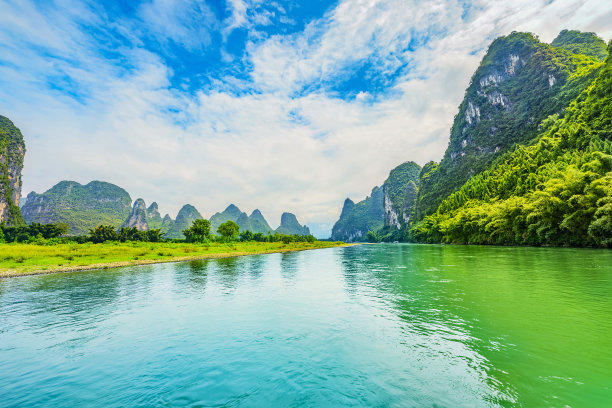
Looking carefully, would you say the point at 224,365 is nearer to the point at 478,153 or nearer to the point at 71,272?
the point at 71,272

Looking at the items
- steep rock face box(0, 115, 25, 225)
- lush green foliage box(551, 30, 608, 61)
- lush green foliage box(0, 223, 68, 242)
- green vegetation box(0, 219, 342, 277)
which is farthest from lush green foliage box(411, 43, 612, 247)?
steep rock face box(0, 115, 25, 225)

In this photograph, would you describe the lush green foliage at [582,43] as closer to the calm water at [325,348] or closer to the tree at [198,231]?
the calm water at [325,348]

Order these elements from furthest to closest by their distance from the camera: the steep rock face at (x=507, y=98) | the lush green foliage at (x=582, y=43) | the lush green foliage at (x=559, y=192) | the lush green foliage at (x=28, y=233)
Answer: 1. the lush green foliage at (x=582, y=43)
2. the steep rock face at (x=507, y=98)
3. the lush green foliage at (x=28, y=233)
4. the lush green foliage at (x=559, y=192)

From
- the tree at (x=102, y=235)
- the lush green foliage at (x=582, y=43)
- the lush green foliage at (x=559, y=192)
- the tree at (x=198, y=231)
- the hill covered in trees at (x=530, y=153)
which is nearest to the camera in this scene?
the lush green foliage at (x=559, y=192)

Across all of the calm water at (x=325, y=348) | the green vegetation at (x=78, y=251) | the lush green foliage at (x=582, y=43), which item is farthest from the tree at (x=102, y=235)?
the lush green foliage at (x=582, y=43)

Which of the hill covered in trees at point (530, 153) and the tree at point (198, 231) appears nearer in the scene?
the hill covered in trees at point (530, 153)

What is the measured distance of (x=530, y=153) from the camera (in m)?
73.2

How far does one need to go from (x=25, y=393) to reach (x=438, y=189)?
16956 centimetres

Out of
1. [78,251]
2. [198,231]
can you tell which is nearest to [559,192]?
[78,251]

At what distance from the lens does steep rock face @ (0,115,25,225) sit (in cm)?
10934

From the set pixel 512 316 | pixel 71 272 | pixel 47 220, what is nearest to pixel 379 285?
pixel 512 316

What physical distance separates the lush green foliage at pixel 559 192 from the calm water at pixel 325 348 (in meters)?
24.8

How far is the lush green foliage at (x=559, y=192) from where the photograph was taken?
110 ft

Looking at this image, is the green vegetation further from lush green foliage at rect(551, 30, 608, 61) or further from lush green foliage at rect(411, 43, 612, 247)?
lush green foliage at rect(551, 30, 608, 61)
